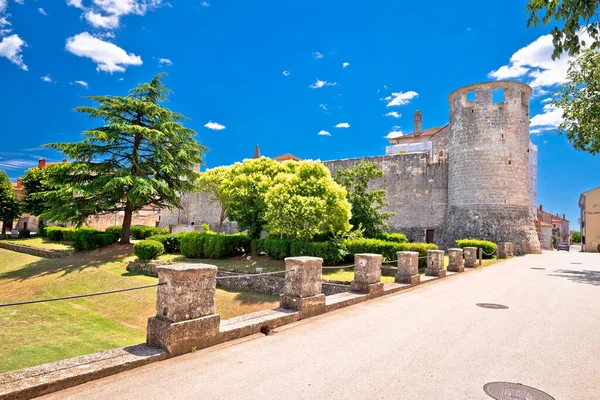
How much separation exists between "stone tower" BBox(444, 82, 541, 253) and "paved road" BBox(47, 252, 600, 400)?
19.4 meters

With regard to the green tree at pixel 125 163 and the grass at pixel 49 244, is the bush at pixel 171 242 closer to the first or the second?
the green tree at pixel 125 163

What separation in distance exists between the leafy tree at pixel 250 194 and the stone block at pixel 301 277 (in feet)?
40.9

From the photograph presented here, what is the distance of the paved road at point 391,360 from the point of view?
3561 mm

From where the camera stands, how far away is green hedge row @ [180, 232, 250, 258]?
19.5 meters

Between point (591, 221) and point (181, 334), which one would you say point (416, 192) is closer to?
point (591, 221)

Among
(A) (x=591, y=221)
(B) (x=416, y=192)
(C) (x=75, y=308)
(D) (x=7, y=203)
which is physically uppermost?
(B) (x=416, y=192)

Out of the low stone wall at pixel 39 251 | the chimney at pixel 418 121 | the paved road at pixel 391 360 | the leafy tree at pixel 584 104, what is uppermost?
the chimney at pixel 418 121

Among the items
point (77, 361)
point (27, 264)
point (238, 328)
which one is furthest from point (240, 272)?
point (27, 264)

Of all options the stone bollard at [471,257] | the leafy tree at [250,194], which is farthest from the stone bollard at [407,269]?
the leafy tree at [250,194]

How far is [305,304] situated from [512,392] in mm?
3452

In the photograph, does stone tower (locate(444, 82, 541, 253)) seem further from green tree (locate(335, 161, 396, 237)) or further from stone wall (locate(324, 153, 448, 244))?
green tree (locate(335, 161, 396, 237))

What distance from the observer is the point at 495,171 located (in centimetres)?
2589

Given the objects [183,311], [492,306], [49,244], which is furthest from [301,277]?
[49,244]

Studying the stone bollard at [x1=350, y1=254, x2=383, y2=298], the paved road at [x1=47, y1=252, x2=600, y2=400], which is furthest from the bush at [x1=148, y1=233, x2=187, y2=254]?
the paved road at [x1=47, y1=252, x2=600, y2=400]
